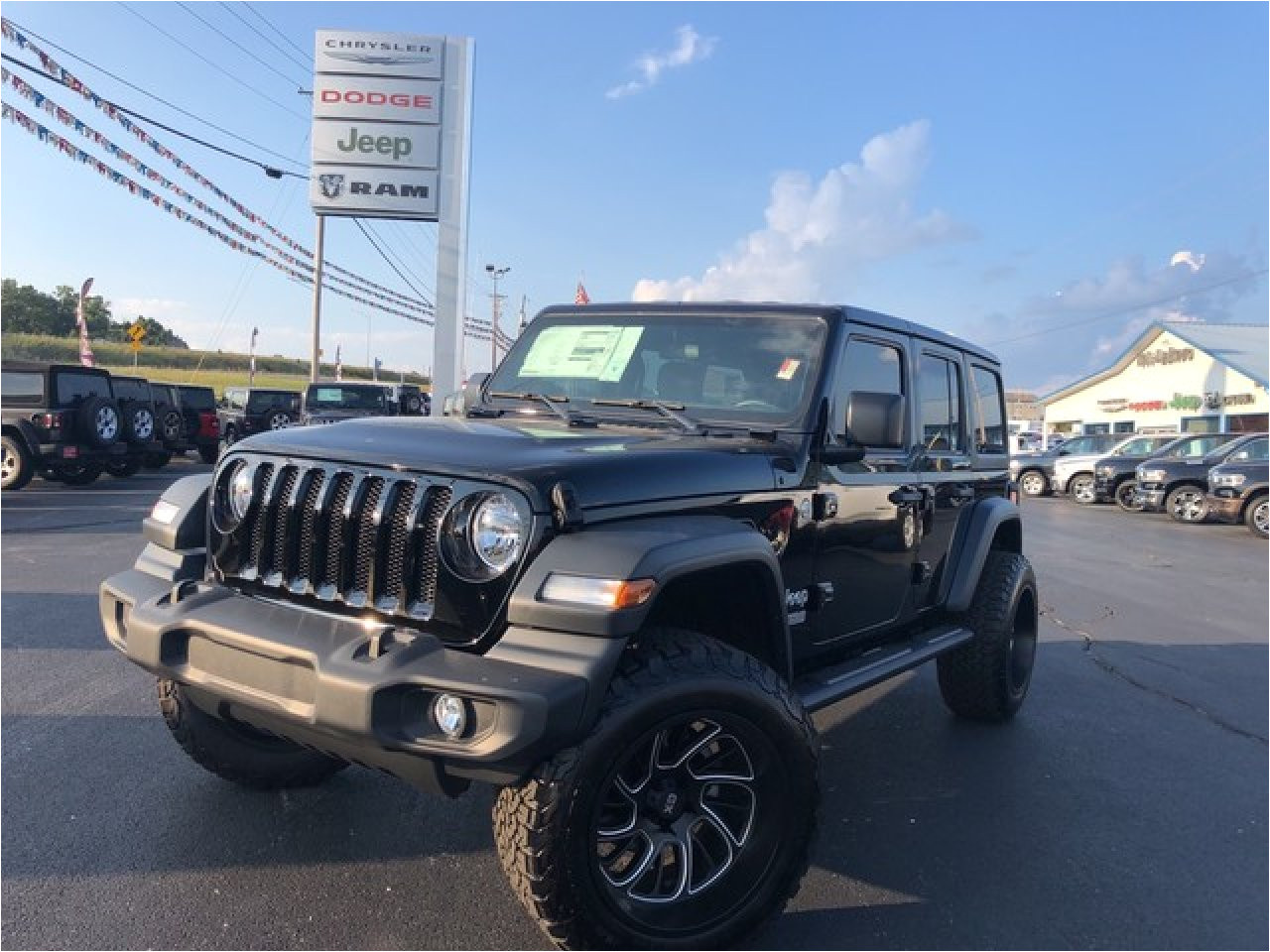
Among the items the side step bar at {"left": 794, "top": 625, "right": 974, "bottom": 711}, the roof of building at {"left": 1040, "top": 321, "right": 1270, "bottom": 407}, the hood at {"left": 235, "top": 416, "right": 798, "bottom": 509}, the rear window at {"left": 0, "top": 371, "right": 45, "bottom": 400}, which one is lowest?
the side step bar at {"left": 794, "top": 625, "right": 974, "bottom": 711}

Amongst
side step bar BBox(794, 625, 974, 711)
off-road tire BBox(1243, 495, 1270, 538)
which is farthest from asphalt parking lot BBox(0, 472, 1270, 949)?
off-road tire BBox(1243, 495, 1270, 538)

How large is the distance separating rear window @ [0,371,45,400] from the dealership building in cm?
3219

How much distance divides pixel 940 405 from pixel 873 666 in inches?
63.3

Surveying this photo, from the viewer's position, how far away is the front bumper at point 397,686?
216 cm

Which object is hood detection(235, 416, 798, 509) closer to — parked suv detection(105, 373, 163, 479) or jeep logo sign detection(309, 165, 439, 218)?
parked suv detection(105, 373, 163, 479)

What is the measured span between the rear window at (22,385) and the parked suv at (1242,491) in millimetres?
18676

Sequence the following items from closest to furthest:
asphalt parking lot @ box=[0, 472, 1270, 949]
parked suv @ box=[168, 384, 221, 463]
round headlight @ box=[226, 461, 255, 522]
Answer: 1. asphalt parking lot @ box=[0, 472, 1270, 949]
2. round headlight @ box=[226, 461, 255, 522]
3. parked suv @ box=[168, 384, 221, 463]

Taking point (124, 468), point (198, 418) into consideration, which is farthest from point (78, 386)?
point (198, 418)

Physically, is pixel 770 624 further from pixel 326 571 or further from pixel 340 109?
pixel 340 109

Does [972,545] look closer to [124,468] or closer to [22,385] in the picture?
[22,385]

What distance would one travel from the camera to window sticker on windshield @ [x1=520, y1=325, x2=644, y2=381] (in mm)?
3840

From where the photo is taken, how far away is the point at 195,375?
50.6 meters

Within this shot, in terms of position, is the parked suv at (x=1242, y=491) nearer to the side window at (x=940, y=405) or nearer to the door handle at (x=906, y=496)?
the side window at (x=940, y=405)

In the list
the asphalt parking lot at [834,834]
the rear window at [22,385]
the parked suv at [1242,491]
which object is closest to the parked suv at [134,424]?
the rear window at [22,385]
